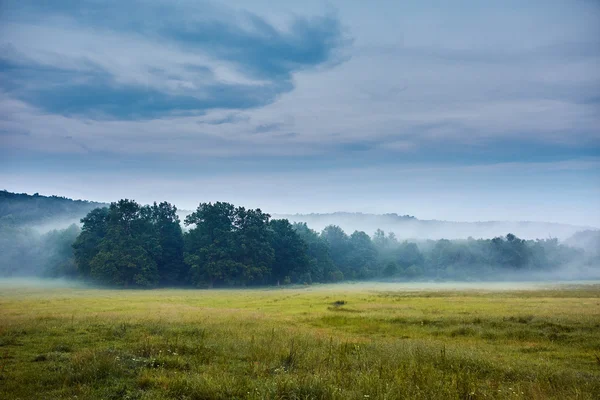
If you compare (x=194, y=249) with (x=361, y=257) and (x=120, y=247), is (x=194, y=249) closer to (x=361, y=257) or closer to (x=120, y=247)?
(x=120, y=247)

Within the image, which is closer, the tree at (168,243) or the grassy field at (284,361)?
the grassy field at (284,361)

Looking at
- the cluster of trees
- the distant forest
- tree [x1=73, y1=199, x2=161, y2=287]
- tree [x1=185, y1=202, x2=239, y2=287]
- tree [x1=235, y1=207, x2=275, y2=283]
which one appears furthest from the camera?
tree [x1=235, y1=207, x2=275, y2=283]

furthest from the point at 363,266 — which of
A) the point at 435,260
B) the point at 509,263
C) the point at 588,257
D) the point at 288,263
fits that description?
the point at 588,257

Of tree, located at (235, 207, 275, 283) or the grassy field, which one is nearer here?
the grassy field

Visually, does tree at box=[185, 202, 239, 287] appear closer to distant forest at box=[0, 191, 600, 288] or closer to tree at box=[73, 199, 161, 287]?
distant forest at box=[0, 191, 600, 288]

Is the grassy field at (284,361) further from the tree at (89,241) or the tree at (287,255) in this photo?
the tree at (287,255)

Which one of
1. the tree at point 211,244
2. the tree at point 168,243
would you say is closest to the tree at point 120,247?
the tree at point 168,243

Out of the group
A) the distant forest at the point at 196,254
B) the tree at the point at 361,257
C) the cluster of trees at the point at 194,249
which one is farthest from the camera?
the tree at the point at 361,257

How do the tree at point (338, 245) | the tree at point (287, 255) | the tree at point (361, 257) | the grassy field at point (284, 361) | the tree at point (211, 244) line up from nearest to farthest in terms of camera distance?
the grassy field at point (284, 361)
the tree at point (211, 244)
the tree at point (287, 255)
the tree at point (361, 257)
the tree at point (338, 245)

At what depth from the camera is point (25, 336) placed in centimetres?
1755

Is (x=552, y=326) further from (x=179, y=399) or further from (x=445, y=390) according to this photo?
(x=179, y=399)

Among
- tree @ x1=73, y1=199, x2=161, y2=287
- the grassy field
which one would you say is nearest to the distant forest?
tree @ x1=73, y1=199, x2=161, y2=287

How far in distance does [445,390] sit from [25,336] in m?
17.5

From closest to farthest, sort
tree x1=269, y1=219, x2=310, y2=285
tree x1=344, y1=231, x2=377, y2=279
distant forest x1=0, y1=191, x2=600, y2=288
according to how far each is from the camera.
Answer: distant forest x1=0, y1=191, x2=600, y2=288 < tree x1=269, y1=219, x2=310, y2=285 < tree x1=344, y1=231, x2=377, y2=279
